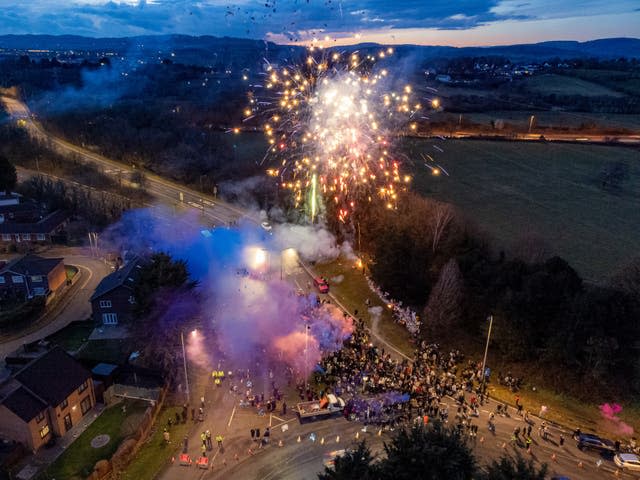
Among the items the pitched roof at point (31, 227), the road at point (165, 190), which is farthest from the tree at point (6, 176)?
the road at point (165, 190)

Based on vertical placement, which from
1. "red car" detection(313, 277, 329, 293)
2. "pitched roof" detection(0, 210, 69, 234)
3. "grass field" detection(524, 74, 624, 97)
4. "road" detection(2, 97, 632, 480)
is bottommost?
"road" detection(2, 97, 632, 480)

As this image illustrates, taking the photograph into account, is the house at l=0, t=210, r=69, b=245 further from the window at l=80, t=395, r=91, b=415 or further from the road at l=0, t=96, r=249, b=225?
the window at l=80, t=395, r=91, b=415

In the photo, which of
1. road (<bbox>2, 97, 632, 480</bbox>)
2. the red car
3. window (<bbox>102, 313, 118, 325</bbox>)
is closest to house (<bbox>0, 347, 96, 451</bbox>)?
road (<bbox>2, 97, 632, 480</bbox>)

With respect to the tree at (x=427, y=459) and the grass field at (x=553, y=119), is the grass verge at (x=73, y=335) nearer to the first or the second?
the tree at (x=427, y=459)

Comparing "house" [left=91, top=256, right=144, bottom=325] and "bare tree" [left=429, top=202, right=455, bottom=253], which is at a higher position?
"bare tree" [left=429, top=202, right=455, bottom=253]

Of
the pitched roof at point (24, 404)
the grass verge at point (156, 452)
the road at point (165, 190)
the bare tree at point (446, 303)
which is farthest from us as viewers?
the road at point (165, 190)
